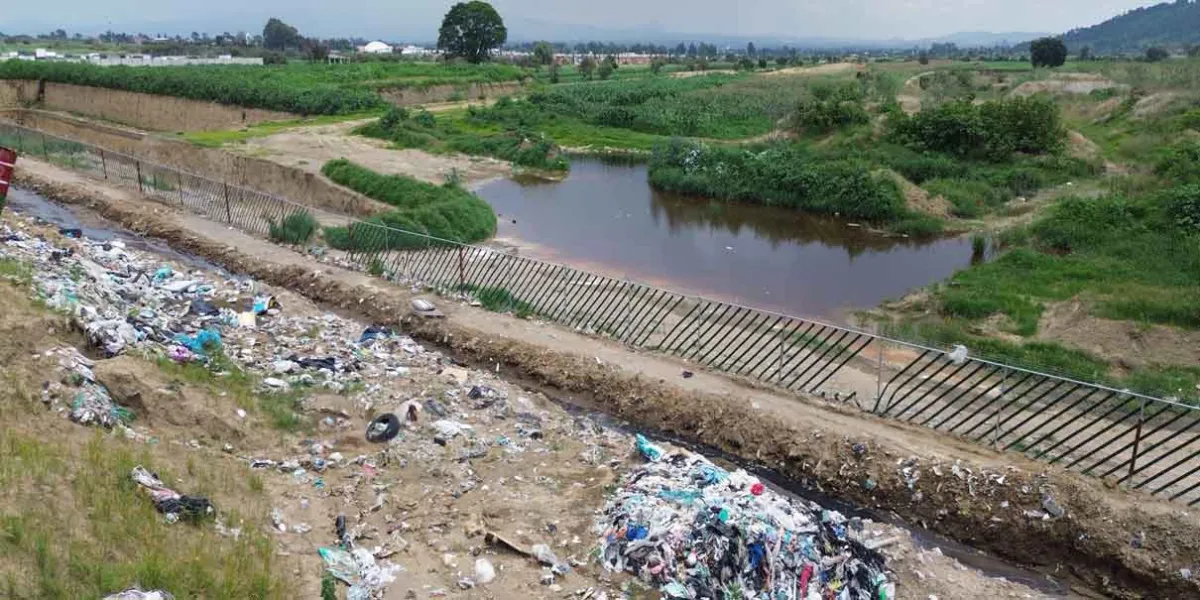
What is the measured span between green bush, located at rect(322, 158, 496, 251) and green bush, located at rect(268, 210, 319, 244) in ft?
1.56

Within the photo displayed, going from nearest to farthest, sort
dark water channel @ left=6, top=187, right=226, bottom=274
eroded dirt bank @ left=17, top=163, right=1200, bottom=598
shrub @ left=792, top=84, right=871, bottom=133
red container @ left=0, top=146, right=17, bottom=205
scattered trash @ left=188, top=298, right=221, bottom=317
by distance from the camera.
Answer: eroded dirt bank @ left=17, top=163, right=1200, bottom=598 < red container @ left=0, top=146, right=17, bottom=205 < scattered trash @ left=188, top=298, right=221, bottom=317 < dark water channel @ left=6, top=187, right=226, bottom=274 < shrub @ left=792, top=84, right=871, bottom=133

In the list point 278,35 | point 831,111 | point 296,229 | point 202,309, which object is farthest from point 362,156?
point 278,35

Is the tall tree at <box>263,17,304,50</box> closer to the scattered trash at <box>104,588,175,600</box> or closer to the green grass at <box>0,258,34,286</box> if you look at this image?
the green grass at <box>0,258,34,286</box>

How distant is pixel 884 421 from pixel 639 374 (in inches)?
153

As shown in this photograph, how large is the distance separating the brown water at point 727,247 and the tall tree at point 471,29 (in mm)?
50304

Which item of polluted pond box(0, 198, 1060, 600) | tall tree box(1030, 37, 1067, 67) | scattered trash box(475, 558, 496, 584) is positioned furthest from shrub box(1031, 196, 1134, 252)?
tall tree box(1030, 37, 1067, 67)

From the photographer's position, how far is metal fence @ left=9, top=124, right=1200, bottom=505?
11188 millimetres

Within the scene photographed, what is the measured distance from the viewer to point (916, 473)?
11062 millimetres

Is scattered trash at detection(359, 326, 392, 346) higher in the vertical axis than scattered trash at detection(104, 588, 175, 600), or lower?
lower

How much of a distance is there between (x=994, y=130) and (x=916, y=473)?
26114 mm

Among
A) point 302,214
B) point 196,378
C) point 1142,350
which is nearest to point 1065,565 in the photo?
point 1142,350

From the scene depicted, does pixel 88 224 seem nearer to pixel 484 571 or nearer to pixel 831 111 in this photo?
pixel 484 571

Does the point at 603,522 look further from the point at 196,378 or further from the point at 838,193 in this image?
the point at 838,193

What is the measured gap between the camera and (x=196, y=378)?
1138 centimetres
